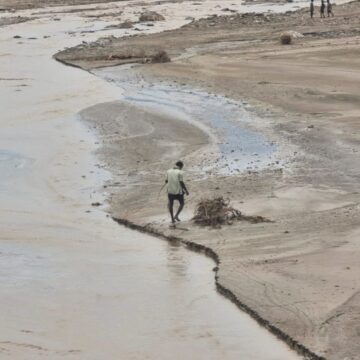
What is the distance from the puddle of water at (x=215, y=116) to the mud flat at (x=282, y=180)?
0.36 meters

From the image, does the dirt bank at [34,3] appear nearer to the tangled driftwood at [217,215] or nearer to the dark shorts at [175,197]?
the dark shorts at [175,197]

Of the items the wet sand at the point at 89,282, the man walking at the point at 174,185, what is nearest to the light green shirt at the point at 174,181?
the man walking at the point at 174,185

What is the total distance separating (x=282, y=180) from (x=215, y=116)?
9432 mm

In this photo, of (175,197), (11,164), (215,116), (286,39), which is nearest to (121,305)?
(175,197)

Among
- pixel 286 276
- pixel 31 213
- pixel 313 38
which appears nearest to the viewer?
pixel 286 276

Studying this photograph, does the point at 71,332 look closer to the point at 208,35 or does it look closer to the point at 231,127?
the point at 231,127

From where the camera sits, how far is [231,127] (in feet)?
92.7

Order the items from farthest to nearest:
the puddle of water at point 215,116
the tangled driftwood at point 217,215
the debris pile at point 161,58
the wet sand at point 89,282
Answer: the debris pile at point 161,58 → the puddle of water at point 215,116 → the tangled driftwood at point 217,215 → the wet sand at point 89,282

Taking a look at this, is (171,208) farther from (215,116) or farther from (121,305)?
(215,116)

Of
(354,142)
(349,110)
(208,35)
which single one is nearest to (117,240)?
(354,142)

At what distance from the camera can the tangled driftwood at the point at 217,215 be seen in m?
17.5

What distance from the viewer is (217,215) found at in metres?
17.5

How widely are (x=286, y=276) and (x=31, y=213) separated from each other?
761 cm

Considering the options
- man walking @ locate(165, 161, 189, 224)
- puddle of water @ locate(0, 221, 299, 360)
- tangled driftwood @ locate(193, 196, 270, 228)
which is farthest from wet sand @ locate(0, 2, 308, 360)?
tangled driftwood @ locate(193, 196, 270, 228)
